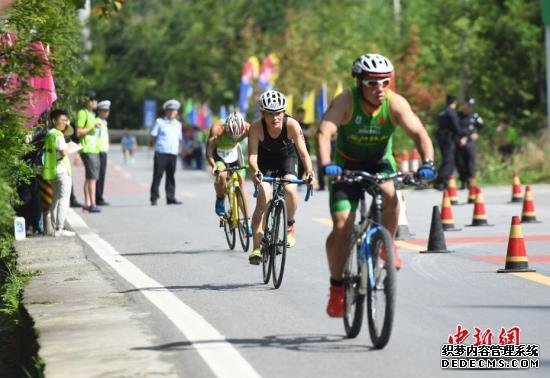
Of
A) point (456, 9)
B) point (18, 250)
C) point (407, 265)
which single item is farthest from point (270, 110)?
point (456, 9)

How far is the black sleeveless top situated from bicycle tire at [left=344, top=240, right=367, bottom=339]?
4325mm

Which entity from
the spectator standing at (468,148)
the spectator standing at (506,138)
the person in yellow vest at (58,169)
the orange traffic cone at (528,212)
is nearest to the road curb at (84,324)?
the person in yellow vest at (58,169)

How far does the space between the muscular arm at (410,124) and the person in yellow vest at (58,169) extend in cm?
938

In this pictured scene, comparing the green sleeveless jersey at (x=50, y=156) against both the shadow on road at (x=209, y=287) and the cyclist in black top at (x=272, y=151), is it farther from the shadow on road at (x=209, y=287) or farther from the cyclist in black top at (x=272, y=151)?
the shadow on road at (x=209, y=287)

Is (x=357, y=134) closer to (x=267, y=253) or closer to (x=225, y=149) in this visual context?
(x=267, y=253)

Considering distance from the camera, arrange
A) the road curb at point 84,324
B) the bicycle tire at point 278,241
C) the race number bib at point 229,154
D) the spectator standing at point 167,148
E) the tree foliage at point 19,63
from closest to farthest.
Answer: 1. the road curb at point 84,324
2. the tree foliage at point 19,63
3. the bicycle tire at point 278,241
4. the race number bib at point 229,154
5. the spectator standing at point 167,148

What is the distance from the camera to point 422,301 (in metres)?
11.8

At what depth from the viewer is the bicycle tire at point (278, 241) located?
12828 millimetres

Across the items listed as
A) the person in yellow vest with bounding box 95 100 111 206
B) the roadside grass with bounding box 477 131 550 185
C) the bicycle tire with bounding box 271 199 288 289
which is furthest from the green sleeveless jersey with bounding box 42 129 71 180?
the roadside grass with bounding box 477 131 550 185

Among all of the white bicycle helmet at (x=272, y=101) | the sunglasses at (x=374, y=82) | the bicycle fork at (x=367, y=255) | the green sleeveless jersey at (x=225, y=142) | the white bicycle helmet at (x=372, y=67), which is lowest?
the bicycle fork at (x=367, y=255)

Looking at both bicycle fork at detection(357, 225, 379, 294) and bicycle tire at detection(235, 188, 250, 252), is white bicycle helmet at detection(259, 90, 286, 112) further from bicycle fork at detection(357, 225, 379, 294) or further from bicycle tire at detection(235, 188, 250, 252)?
bicycle fork at detection(357, 225, 379, 294)

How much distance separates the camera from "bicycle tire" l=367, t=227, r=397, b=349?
355 inches

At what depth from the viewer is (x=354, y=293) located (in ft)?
31.5

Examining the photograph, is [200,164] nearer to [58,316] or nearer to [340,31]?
[340,31]
